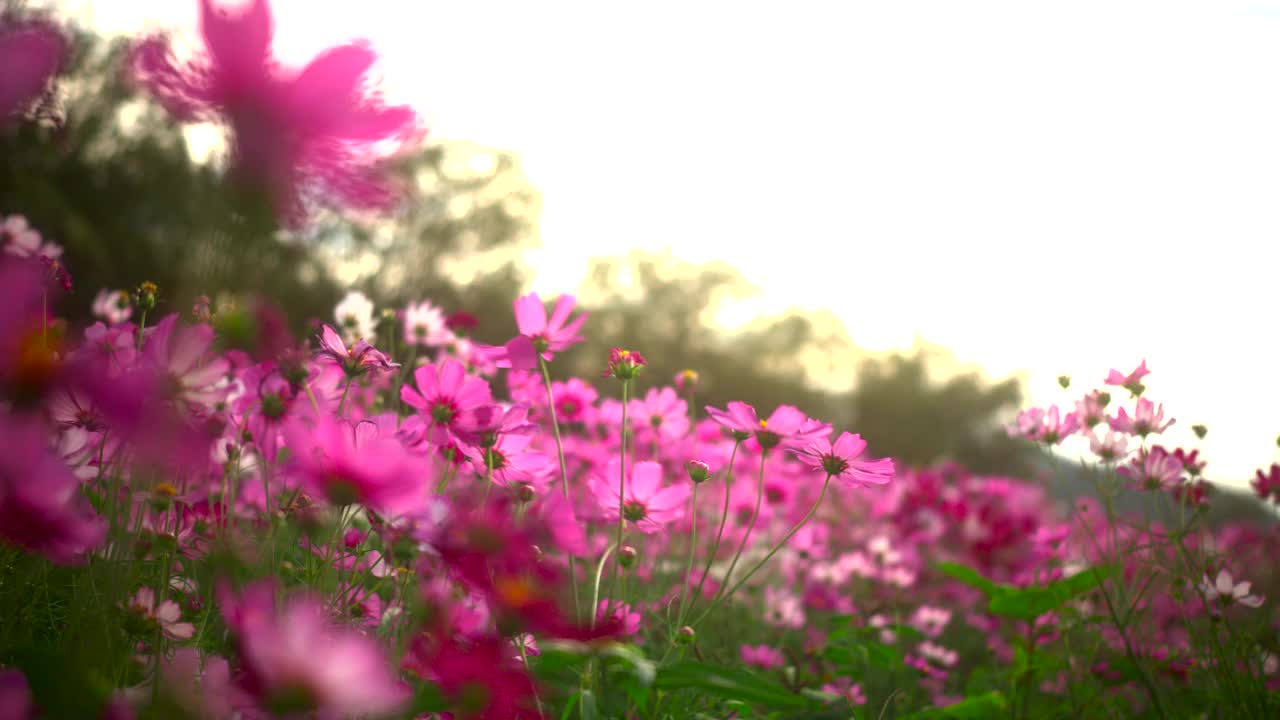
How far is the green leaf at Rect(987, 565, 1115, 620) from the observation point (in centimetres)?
160

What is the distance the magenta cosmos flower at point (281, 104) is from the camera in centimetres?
64

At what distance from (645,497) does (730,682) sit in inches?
16.7

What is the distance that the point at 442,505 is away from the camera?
2.89 feet

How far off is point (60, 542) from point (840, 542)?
13.5ft

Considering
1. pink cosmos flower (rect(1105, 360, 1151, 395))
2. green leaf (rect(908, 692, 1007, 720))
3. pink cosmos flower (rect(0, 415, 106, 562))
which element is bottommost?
green leaf (rect(908, 692, 1007, 720))

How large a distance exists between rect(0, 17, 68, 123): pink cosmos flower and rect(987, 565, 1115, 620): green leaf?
1.75m

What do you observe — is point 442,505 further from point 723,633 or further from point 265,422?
point 723,633

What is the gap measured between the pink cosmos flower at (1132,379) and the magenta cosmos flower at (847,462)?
873 mm

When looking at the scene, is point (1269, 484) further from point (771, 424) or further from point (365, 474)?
point (365, 474)

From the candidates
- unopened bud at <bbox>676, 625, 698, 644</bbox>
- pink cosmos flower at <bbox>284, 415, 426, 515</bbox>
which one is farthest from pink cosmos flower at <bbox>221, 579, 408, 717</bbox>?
unopened bud at <bbox>676, 625, 698, 644</bbox>

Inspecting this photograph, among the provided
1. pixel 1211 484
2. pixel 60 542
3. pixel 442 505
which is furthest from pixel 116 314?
pixel 1211 484

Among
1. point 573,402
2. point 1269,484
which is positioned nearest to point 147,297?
point 573,402

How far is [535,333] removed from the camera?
1.11m

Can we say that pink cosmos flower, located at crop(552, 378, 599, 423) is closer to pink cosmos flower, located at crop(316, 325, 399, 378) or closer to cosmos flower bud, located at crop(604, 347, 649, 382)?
cosmos flower bud, located at crop(604, 347, 649, 382)
